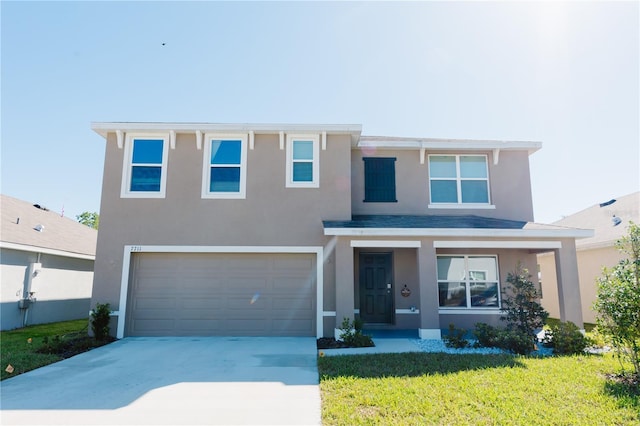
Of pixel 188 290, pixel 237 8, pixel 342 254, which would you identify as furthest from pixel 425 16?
pixel 188 290

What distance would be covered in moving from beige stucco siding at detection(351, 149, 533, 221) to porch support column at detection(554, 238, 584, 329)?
213cm

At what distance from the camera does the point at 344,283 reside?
8672 mm

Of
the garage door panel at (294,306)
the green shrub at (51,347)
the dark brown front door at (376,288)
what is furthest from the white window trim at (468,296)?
the green shrub at (51,347)

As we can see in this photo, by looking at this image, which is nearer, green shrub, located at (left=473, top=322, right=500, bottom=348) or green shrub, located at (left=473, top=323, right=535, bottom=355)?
green shrub, located at (left=473, top=323, right=535, bottom=355)

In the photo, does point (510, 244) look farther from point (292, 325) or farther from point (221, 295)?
point (221, 295)

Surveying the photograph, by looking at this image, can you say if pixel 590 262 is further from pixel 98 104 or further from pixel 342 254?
pixel 98 104

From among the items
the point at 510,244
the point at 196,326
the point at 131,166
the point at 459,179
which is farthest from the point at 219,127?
the point at 510,244

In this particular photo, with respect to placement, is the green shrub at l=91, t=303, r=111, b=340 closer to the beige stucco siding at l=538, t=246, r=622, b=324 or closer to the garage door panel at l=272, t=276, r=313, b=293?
the garage door panel at l=272, t=276, r=313, b=293

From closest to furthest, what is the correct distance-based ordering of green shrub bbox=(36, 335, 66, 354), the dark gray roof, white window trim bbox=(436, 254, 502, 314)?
green shrub bbox=(36, 335, 66, 354), the dark gray roof, white window trim bbox=(436, 254, 502, 314)

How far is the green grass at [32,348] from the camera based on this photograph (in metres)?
6.62

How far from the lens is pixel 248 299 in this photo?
31.3ft

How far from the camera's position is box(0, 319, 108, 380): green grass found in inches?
261

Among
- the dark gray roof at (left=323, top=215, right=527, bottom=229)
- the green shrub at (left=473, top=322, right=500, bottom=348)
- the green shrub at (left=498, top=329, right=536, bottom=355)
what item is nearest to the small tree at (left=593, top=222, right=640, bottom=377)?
the green shrub at (left=498, top=329, right=536, bottom=355)

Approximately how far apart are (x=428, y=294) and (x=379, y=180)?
3955 millimetres
